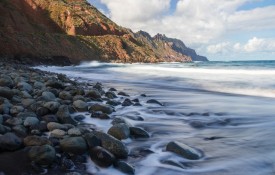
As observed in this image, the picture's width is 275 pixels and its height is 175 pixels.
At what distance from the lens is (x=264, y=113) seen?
7.29 metres

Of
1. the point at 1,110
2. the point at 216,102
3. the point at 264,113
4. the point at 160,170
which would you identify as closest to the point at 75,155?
the point at 160,170

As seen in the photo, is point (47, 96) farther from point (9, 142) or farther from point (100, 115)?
point (9, 142)

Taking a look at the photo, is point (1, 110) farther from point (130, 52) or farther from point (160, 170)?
point (130, 52)

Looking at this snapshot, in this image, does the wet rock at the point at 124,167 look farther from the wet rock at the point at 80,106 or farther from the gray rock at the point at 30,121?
the wet rock at the point at 80,106

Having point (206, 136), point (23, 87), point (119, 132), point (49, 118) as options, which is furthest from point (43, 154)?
point (23, 87)

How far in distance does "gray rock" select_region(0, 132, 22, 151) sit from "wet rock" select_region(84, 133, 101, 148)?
0.78 m

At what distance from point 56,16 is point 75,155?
209ft

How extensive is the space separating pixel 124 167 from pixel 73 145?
0.69 metres

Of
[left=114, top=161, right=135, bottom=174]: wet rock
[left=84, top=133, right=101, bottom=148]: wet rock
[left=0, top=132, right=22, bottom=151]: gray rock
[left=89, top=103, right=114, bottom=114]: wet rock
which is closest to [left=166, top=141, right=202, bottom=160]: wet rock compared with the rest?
[left=114, top=161, right=135, bottom=174]: wet rock

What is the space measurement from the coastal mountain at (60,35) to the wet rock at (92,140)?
72.4 feet

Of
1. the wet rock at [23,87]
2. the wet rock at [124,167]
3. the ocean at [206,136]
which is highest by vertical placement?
the wet rock at [23,87]

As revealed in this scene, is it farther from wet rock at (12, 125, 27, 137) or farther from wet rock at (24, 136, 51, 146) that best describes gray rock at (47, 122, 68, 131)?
wet rock at (24, 136, 51, 146)

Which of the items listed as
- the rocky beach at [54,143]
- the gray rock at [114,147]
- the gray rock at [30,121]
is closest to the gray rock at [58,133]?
the rocky beach at [54,143]

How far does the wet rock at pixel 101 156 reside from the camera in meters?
3.62
